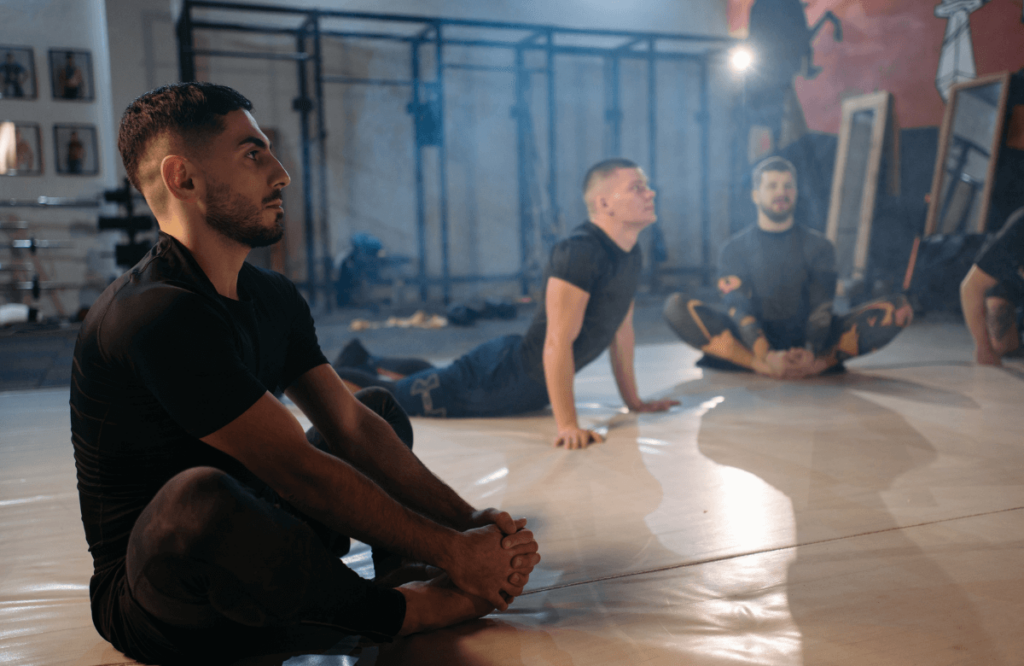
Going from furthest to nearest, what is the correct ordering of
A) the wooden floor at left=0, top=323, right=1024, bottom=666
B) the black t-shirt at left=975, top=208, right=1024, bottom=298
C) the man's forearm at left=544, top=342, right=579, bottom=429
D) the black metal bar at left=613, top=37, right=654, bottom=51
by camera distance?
1. the black metal bar at left=613, top=37, right=654, bottom=51
2. the black t-shirt at left=975, top=208, right=1024, bottom=298
3. the man's forearm at left=544, top=342, right=579, bottom=429
4. the wooden floor at left=0, top=323, right=1024, bottom=666

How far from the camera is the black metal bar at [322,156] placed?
5582 mm

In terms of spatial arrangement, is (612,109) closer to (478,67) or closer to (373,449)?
(478,67)

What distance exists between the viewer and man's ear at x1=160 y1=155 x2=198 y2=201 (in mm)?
985

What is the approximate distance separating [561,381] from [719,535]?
0.74m

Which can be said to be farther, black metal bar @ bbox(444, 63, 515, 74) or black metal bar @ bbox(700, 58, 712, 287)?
black metal bar @ bbox(700, 58, 712, 287)

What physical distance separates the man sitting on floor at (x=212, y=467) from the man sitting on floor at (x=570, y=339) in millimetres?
1013

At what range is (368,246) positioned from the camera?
18.7 ft

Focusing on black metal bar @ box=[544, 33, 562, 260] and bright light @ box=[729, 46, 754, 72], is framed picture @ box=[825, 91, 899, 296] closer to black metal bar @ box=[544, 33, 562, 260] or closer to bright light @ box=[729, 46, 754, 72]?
bright light @ box=[729, 46, 754, 72]

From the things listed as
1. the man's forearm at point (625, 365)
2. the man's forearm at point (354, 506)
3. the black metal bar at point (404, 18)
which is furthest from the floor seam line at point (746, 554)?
the black metal bar at point (404, 18)

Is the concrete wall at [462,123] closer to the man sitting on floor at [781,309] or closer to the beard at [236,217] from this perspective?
the man sitting on floor at [781,309]

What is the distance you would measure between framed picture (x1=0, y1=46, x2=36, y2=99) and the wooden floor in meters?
4.18

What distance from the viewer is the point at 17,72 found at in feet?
18.2

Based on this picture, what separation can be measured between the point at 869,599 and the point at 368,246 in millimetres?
4961

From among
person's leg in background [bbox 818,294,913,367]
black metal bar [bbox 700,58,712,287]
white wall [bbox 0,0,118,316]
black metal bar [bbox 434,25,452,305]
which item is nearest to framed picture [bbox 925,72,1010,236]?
black metal bar [bbox 700,58,712,287]
